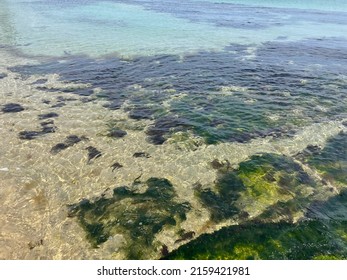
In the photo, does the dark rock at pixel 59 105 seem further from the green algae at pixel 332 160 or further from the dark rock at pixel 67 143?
the green algae at pixel 332 160

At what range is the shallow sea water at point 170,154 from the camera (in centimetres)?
1463

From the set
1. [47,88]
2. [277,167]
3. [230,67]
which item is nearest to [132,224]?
[277,167]

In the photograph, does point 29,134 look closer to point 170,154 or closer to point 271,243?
point 170,154

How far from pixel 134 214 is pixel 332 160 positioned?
14.2 meters

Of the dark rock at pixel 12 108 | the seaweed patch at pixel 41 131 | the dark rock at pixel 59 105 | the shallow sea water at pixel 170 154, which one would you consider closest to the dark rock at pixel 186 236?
the shallow sea water at pixel 170 154

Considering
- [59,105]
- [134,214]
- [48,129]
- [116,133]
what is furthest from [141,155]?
[59,105]

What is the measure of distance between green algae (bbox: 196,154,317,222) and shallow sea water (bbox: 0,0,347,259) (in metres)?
0.08

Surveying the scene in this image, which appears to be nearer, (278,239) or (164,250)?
(164,250)

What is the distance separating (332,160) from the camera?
805 inches

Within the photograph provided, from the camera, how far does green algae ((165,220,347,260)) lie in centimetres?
1379

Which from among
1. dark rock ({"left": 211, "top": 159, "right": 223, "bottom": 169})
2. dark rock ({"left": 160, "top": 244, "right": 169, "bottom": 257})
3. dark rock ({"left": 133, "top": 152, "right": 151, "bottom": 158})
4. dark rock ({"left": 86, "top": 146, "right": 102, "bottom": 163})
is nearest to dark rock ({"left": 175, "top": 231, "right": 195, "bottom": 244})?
dark rock ({"left": 160, "top": 244, "right": 169, "bottom": 257})

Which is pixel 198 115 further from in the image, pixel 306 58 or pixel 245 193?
pixel 306 58

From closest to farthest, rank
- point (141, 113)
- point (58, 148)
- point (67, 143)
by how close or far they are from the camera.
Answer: point (58, 148)
point (67, 143)
point (141, 113)

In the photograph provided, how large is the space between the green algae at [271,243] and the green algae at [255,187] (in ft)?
3.52
